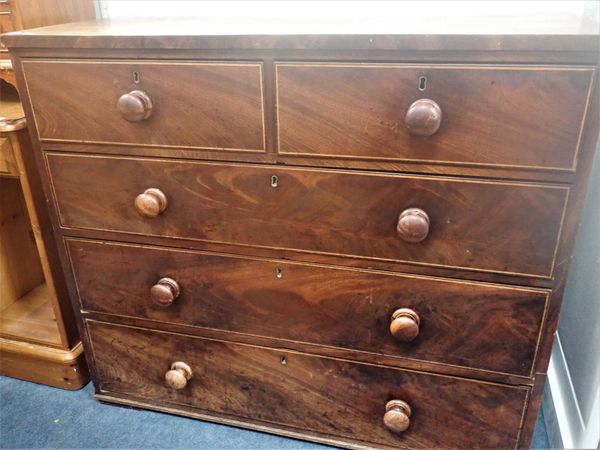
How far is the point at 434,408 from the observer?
3.63ft

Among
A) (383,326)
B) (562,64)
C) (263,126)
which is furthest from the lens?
(383,326)

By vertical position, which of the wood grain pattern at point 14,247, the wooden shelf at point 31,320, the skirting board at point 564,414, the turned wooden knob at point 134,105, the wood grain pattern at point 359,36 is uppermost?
the wood grain pattern at point 359,36

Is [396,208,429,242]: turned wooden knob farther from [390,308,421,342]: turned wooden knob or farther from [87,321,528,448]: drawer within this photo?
[87,321,528,448]: drawer

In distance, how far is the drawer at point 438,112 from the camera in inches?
32.0

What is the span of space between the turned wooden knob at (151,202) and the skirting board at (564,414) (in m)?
0.94

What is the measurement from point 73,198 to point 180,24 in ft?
1.43

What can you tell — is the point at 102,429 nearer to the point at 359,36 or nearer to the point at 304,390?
the point at 304,390

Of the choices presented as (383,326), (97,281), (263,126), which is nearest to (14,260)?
(97,281)

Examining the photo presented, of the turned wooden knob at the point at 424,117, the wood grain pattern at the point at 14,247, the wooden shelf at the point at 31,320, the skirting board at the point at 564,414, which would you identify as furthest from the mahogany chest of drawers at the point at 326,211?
the wood grain pattern at the point at 14,247

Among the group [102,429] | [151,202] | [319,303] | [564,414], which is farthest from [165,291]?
[564,414]

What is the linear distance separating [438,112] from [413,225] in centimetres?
20

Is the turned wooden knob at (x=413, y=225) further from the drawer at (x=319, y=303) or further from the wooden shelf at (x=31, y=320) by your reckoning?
the wooden shelf at (x=31, y=320)

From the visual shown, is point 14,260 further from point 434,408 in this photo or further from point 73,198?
point 434,408

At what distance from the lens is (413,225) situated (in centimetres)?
92
